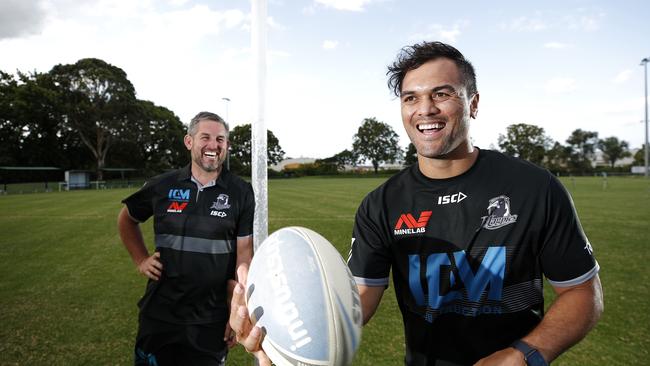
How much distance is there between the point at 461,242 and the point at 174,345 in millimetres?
2359

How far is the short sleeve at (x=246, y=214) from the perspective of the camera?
322 centimetres

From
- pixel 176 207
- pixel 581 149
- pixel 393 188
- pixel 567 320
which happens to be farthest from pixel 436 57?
pixel 581 149

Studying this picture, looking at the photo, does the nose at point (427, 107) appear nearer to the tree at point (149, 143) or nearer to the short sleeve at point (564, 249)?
the short sleeve at point (564, 249)

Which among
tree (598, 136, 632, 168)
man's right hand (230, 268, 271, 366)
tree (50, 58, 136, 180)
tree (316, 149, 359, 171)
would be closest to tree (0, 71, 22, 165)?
tree (50, 58, 136, 180)

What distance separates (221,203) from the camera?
10.6ft

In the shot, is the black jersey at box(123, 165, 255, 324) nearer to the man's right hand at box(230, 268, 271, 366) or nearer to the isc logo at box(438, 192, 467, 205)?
the man's right hand at box(230, 268, 271, 366)

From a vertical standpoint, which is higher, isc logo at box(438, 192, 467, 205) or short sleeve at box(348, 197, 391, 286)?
isc logo at box(438, 192, 467, 205)

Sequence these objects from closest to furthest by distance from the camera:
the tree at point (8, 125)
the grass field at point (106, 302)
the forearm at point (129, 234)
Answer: the forearm at point (129, 234) < the grass field at point (106, 302) < the tree at point (8, 125)

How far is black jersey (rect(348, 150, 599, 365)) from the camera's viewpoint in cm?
186

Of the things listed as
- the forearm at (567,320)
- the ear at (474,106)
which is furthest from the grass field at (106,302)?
the ear at (474,106)

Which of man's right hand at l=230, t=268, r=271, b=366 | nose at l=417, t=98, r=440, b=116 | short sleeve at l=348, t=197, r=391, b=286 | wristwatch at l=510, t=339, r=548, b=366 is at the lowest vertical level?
wristwatch at l=510, t=339, r=548, b=366

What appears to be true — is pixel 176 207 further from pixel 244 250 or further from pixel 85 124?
pixel 85 124

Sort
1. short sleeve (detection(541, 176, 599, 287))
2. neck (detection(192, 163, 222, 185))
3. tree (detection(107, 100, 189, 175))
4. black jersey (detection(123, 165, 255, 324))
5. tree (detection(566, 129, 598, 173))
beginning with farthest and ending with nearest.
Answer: tree (detection(566, 129, 598, 173)) < tree (detection(107, 100, 189, 175)) < neck (detection(192, 163, 222, 185)) < black jersey (detection(123, 165, 255, 324)) < short sleeve (detection(541, 176, 599, 287))

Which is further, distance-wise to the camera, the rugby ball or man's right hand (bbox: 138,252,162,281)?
man's right hand (bbox: 138,252,162,281)
